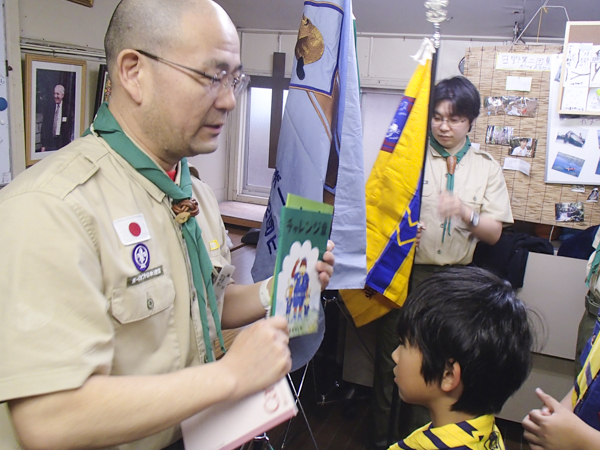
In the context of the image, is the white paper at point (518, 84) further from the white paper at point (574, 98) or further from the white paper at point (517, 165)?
the white paper at point (517, 165)

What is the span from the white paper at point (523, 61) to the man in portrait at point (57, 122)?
89.8 inches

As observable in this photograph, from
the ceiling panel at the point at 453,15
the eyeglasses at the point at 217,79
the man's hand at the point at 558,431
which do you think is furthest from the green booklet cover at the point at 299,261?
the ceiling panel at the point at 453,15

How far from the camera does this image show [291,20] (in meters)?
3.49

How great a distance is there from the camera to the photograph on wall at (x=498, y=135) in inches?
103

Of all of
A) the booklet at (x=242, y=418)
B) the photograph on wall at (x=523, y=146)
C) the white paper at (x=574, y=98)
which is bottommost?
the booklet at (x=242, y=418)

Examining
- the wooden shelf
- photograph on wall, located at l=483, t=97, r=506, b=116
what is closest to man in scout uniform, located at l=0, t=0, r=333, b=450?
photograph on wall, located at l=483, t=97, r=506, b=116

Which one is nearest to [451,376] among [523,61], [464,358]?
[464,358]

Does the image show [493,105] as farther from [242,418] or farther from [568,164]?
[242,418]

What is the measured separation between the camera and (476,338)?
3.52 ft

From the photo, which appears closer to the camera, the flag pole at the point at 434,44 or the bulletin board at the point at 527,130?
the flag pole at the point at 434,44

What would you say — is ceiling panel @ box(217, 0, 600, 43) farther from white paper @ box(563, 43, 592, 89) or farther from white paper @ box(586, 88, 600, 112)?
white paper @ box(586, 88, 600, 112)

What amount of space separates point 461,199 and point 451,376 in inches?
46.9

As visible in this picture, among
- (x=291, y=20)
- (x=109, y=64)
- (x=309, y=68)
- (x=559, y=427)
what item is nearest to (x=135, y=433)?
(x=109, y=64)

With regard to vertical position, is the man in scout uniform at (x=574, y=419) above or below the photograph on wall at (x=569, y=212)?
below
